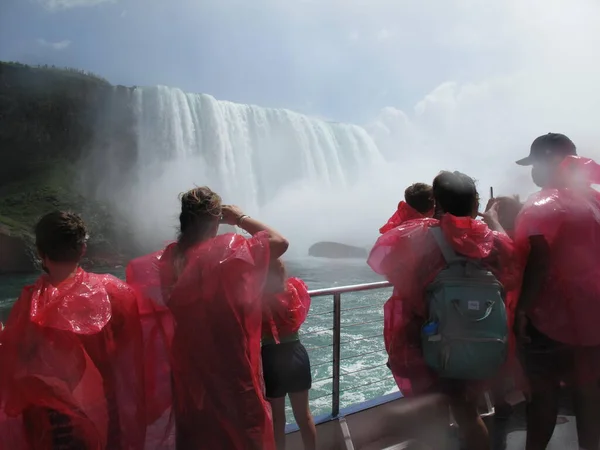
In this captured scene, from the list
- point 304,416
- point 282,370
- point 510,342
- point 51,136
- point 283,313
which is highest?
point 51,136

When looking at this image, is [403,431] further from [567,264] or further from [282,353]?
[567,264]

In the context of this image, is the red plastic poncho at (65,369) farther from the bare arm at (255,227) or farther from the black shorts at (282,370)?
the black shorts at (282,370)

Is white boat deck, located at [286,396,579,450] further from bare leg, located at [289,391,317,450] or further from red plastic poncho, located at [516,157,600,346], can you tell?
red plastic poncho, located at [516,157,600,346]

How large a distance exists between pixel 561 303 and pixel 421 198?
0.79 m

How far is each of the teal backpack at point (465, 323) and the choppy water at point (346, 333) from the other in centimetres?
74

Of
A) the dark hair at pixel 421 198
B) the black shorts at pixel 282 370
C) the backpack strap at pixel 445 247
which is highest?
the dark hair at pixel 421 198

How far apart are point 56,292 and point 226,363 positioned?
1.90 feet

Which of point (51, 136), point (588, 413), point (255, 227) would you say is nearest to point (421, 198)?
point (255, 227)

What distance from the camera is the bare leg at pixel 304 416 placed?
1908mm

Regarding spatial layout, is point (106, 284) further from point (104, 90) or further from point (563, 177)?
point (104, 90)

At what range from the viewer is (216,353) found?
1.48 meters

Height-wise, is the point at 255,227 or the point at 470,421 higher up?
the point at 255,227

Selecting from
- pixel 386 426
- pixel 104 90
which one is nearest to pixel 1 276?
pixel 104 90

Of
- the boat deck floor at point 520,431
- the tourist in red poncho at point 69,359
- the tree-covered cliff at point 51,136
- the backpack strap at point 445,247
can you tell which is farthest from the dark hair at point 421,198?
the tree-covered cliff at point 51,136
